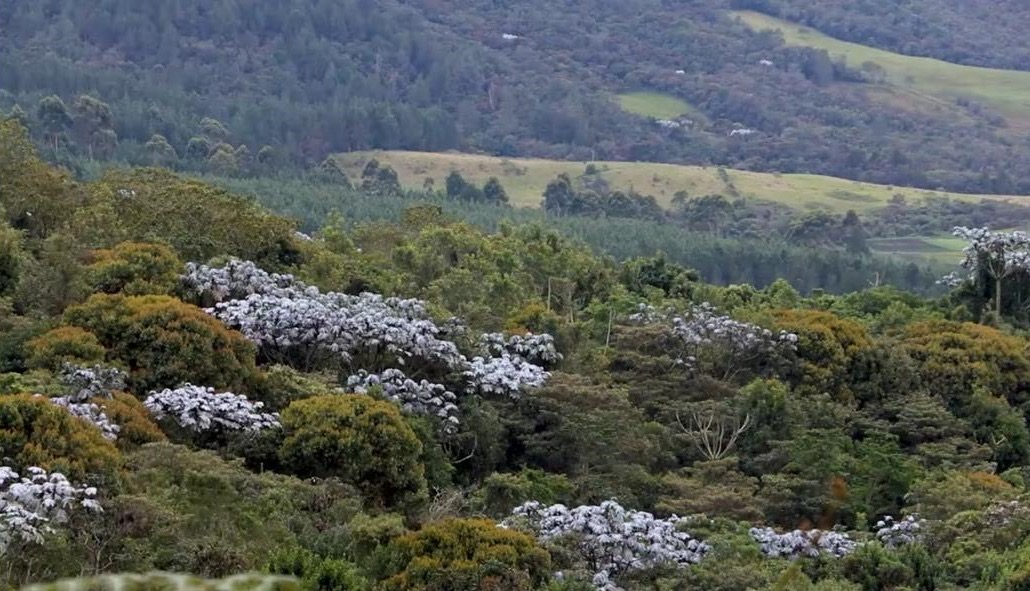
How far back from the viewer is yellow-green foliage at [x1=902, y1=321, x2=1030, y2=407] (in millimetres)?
34281

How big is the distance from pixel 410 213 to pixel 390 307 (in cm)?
1652

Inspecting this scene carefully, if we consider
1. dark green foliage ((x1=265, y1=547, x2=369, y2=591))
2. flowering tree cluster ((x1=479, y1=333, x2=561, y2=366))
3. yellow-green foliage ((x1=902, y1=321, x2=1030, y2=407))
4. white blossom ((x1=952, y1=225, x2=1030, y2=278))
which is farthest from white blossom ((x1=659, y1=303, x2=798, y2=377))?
dark green foliage ((x1=265, y1=547, x2=369, y2=591))

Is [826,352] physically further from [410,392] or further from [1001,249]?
[410,392]

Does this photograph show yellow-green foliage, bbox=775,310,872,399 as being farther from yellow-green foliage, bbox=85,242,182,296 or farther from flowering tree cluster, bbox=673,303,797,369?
yellow-green foliage, bbox=85,242,182,296

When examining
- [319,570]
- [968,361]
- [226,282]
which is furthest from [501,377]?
[968,361]

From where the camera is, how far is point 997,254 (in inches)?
1597

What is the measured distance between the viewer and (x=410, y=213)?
45062mm

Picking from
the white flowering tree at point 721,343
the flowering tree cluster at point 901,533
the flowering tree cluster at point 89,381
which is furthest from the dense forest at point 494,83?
the flowering tree cluster at point 901,533

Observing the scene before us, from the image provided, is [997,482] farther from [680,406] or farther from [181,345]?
[181,345]

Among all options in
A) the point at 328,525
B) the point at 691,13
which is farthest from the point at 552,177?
the point at 328,525

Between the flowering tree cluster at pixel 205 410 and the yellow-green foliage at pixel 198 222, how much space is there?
919 cm

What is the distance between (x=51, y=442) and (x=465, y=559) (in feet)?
15.1

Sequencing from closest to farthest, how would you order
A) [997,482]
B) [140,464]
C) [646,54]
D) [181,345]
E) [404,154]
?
[140,464]
[181,345]
[997,482]
[404,154]
[646,54]

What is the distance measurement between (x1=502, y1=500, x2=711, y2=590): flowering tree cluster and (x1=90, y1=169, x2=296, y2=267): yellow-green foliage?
43.1 feet
